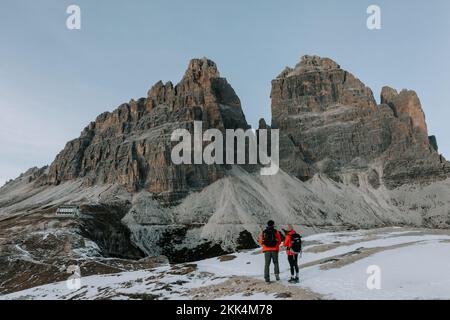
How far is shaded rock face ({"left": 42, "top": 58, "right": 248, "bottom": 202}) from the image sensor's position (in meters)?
148

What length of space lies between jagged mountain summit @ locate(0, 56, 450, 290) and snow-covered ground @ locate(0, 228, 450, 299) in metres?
50.8

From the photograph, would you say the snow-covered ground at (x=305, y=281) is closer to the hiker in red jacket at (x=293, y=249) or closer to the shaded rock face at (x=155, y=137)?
the hiker in red jacket at (x=293, y=249)

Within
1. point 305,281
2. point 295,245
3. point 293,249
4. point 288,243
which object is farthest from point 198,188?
point 305,281

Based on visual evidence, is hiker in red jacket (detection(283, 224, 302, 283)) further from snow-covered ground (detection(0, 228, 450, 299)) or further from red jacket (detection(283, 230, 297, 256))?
snow-covered ground (detection(0, 228, 450, 299))

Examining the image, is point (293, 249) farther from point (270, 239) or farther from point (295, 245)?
point (270, 239)

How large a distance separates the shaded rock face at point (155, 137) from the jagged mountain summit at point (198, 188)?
1.62ft

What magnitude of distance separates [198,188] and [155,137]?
28734 millimetres

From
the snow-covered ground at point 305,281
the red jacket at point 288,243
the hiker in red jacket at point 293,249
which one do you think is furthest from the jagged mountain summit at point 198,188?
→ the hiker in red jacket at point 293,249

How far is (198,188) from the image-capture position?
14662 centimetres

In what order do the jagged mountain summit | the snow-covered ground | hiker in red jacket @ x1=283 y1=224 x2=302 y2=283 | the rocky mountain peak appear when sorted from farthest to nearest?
the rocky mountain peak < the jagged mountain summit < hiker in red jacket @ x1=283 y1=224 x2=302 y2=283 < the snow-covered ground

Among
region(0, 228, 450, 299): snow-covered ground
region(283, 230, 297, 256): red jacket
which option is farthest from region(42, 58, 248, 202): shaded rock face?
region(283, 230, 297, 256): red jacket

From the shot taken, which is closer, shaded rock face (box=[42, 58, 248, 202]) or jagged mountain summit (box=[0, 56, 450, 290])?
jagged mountain summit (box=[0, 56, 450, 290])

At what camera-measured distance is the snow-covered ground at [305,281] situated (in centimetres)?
1647
